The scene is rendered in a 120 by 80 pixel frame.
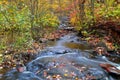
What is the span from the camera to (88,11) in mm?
14336

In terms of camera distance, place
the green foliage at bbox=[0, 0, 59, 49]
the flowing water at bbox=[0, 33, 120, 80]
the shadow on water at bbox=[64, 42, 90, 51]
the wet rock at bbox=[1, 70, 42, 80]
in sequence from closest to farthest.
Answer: the wet rock at bbox=[1, 70, 42, 80] → the flowing water at bbox=[0, 33, 120, 80] → the green foliage at bbox=[0, 0, 59, 49] → the shadow on water at bbox=[64, 42, 90, 51]

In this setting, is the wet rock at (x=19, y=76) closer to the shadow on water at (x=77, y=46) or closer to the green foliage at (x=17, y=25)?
the green foliage at (x=17, y=25)

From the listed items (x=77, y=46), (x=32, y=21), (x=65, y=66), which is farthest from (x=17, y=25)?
(x=65, y=66)

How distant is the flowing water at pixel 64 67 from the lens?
7613 mm

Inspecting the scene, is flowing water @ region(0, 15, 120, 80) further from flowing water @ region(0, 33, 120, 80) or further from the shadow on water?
the shadow on water

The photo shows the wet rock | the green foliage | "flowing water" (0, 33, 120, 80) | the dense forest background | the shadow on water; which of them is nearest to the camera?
the wet rock

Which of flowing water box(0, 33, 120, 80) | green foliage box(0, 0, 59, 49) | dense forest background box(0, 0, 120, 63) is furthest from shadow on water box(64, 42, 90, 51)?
green foliage box(0, 0, 59, 49)

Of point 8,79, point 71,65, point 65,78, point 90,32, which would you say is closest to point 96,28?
point 90,32

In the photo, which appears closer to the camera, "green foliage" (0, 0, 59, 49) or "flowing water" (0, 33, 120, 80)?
"flowing water" (0, 33, 120, 80)

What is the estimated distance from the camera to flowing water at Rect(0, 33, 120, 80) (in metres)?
7.61

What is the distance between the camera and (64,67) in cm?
817

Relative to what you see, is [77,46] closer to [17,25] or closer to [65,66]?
[17,25]

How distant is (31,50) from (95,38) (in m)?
3.94

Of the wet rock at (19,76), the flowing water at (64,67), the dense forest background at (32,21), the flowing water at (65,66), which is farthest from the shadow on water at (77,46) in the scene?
the wet rock at (19,76)
